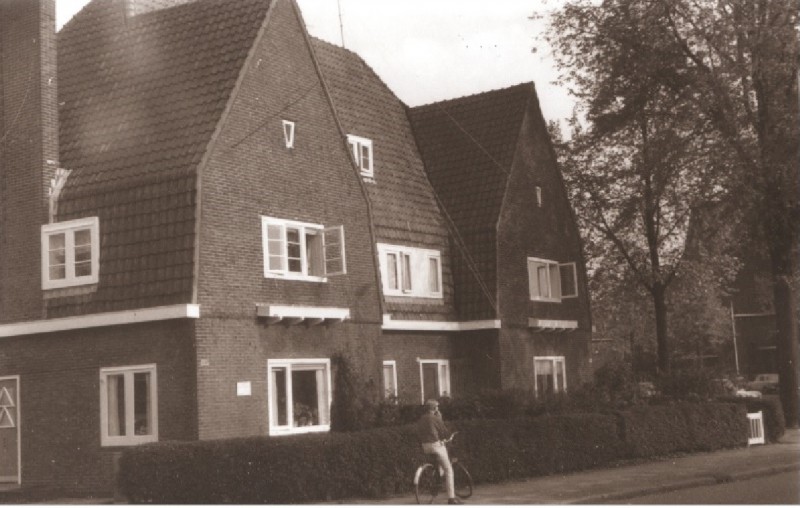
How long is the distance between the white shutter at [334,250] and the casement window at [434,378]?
24.1ft

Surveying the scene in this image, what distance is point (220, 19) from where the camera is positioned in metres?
26.6

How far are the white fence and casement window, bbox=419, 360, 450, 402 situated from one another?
9.16 metres

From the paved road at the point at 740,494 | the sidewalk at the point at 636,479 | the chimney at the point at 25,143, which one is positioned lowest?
the paved road at the point at 740,494

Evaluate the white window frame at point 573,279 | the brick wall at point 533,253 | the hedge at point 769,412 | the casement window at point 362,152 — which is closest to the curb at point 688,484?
the hedge at point 769,412

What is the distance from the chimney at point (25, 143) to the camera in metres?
25.0

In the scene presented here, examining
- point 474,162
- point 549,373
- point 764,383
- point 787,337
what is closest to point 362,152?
point 474,162

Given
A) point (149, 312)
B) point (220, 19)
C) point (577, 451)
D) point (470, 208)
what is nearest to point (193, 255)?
point (149, 312)

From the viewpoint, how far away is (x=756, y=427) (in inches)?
1312

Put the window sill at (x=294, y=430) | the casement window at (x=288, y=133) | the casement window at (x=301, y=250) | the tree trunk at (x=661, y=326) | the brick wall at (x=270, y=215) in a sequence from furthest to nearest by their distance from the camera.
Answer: the tree trunk at (x=661, y=326) → the casement window at (x=288, y=133) → the casement window at (x=301, y=250) → the window sill at (x=294, y=430) → the brick wall at (x=270, y=215)

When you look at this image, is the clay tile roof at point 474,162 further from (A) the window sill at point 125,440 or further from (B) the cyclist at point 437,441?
(B) the cyclist at point 437,441

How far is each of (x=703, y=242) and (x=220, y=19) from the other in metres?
21.2

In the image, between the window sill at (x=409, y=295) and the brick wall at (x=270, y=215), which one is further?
the window sill at (x=409, y=295)

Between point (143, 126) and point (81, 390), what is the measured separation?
6.10 m

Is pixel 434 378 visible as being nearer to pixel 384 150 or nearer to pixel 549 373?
pixel 549 373
